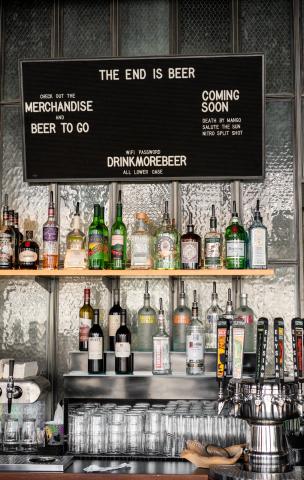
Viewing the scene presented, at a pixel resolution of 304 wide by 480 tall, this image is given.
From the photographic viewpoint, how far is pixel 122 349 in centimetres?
348

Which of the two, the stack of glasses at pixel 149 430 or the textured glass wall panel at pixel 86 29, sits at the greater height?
the textured glass wall panel at pixel 86 29

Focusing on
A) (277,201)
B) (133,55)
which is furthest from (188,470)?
(133,55)

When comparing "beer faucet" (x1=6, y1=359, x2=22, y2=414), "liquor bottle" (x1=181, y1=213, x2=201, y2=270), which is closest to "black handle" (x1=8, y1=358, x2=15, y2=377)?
"beer faucet" (x1=6, y1=359, x2=22, y2=414)

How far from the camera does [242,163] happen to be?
12.3 feet

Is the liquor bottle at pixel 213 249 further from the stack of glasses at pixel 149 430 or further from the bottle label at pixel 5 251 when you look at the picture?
the bottle label at pixel 5 251

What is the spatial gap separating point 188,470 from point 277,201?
145cm

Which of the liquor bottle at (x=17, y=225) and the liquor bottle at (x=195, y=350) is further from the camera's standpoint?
the liquor bottle at (x=17, y=225)

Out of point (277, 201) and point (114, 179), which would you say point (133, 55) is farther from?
point (277, 201)

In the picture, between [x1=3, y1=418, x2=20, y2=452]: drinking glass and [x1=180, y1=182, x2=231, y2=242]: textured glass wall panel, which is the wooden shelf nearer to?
[x1=180, y1=182, x2=231, y2=242]: textured glass wall panel

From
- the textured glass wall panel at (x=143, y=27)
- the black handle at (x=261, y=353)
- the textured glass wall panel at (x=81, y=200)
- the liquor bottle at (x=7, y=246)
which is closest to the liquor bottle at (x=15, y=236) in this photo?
the liquor bottle at (x=7, y=246)

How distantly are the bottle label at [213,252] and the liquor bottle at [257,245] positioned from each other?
15cm

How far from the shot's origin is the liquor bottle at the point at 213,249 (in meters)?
3.54

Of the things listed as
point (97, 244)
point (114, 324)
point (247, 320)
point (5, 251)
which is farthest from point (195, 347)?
point (5, 251)

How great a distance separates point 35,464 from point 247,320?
3.97 ft
